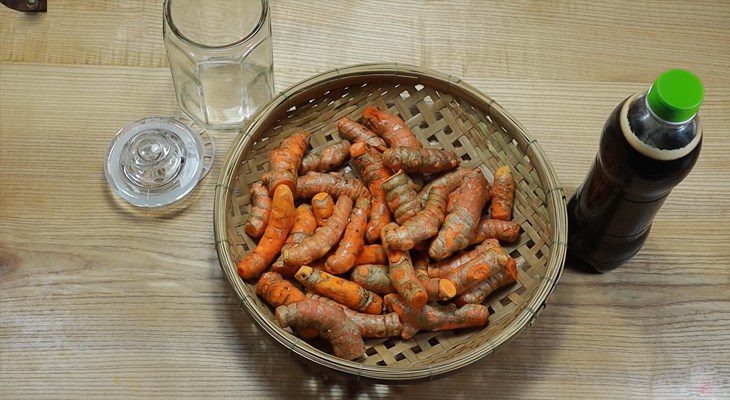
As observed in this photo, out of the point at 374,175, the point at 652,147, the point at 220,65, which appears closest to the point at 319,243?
the point at 374,175

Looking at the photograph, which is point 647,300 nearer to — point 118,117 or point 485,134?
point 485,134

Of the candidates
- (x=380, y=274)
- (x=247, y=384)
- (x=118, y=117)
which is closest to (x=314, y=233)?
(x=380, y=274)

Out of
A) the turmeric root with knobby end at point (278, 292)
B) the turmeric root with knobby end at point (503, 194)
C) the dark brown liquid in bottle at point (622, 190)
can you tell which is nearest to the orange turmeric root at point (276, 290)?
the turmeric root with knobby end at point (278, 292)

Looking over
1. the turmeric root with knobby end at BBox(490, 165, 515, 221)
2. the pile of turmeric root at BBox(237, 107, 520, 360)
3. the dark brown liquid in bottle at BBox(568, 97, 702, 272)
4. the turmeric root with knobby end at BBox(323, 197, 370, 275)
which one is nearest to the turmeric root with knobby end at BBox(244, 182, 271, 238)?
the pile of turmeric root at BBox(237, 107, 520, 360)

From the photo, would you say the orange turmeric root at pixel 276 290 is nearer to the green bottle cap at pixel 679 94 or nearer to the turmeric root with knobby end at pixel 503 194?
the turmeric root with knobby end at pixel 503 194

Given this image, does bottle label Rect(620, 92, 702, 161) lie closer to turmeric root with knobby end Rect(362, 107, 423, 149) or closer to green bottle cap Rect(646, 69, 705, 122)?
green bottle cap Rect(646, 69, 705, 122)


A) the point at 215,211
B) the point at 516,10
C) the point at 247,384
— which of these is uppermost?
the point at 516,10
